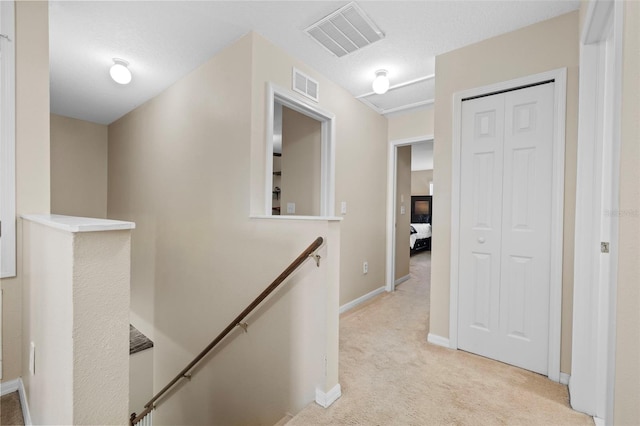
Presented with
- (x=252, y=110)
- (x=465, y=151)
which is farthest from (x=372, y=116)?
(x=252, y=110)

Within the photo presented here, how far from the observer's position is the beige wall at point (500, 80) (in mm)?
1838

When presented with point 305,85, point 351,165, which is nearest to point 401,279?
point 351,165

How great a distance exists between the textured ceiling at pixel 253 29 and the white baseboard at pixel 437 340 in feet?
8.07

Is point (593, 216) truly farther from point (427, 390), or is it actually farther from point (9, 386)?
point (9, 386)

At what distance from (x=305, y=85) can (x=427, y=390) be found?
2.65 m

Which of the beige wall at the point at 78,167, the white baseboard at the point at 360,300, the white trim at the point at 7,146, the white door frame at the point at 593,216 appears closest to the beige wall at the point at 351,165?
the white baseboard at the point at 360,300

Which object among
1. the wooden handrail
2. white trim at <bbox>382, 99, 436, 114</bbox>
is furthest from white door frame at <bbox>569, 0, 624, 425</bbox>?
white trim at <bbox>382, 99, 436, 114</bbox>

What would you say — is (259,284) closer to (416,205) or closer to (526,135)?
(526,135)

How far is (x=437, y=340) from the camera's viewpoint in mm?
2367

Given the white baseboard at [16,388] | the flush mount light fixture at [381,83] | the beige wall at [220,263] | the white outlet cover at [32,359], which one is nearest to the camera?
the white outlet cover at [32,359]

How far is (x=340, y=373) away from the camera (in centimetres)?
196

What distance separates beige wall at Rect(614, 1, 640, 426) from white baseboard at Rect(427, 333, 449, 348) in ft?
5.13

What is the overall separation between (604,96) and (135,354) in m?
4.74

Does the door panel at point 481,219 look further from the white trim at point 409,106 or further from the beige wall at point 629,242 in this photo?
the beige wall at point 629,242
